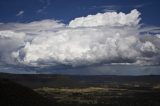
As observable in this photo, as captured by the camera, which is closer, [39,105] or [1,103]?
[1,103]

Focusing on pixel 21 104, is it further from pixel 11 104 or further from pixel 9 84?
pixel 9 84

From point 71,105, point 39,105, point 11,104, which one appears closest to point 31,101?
point 39,105

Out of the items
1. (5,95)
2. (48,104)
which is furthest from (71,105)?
(5,95)

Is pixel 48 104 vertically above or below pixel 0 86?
below

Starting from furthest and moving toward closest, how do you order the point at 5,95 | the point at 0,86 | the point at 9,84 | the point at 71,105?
the point at 71,105 < the point at 9,84 < the point at 0,86 < the point at 5,95

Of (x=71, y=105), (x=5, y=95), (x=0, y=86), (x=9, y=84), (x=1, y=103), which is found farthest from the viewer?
(x=71, y=105)

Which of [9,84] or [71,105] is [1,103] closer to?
[9,84]
